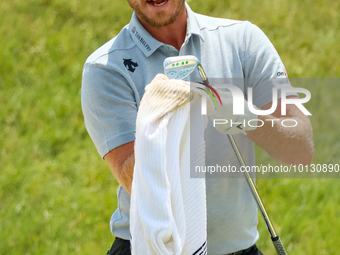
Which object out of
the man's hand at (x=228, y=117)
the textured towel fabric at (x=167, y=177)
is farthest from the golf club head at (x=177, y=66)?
the man's hand at (x=228, y=117)

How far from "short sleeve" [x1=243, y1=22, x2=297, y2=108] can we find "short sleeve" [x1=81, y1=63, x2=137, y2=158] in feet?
1.75

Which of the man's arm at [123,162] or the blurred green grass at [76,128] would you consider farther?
the blurred green grass at [76,128]

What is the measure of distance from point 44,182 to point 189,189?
3368 millimetres

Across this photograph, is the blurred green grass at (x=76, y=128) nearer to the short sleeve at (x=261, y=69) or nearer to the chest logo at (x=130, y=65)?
the short sleeve at (x=261, y=69)

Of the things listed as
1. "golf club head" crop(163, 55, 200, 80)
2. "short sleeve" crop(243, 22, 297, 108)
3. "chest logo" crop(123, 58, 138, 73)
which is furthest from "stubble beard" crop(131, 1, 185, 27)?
"golf club head" crop(163, 55, 200, 80)

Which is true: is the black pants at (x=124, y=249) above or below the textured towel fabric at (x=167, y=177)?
below

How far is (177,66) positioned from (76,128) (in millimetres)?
3750

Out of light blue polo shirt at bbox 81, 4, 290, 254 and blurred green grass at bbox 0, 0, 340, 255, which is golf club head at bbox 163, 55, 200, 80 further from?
blurred green grass at bbox 0, 0, 340, 255

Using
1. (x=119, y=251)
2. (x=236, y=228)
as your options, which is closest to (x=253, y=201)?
(x=236, y=228)

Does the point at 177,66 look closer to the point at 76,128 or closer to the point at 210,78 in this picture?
the point at 210,78

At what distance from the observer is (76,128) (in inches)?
213

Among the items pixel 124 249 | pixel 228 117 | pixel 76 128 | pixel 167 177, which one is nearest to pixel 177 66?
pixel 228 117

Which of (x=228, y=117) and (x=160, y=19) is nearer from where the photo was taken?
(x=228, y=117)

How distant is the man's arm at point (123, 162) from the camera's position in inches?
83.2
